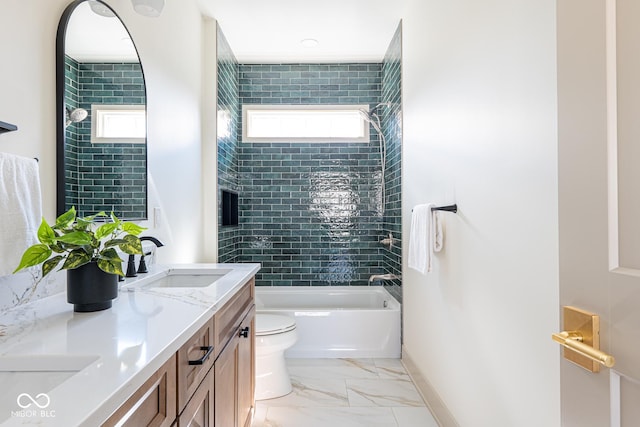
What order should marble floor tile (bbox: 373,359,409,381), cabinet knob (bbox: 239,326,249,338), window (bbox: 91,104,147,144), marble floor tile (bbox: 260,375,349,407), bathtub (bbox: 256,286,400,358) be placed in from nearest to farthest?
window (bbox: 91,104,147,144) → cabinet knob (bbox: 239,326,249,338) → marble floor tile (bbox: 260,375,349,407) → marble floor tile (bbox: 373,359,409,381) → bathtub (bbox: 256,286,400,358)

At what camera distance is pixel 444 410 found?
2.05m

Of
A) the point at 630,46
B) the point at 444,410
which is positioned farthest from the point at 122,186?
the point at 444,410

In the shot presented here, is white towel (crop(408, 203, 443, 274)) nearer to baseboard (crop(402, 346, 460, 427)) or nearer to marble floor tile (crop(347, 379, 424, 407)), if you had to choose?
baseboard (crop(402, 346, 460, 427))

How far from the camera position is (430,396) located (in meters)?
2.29

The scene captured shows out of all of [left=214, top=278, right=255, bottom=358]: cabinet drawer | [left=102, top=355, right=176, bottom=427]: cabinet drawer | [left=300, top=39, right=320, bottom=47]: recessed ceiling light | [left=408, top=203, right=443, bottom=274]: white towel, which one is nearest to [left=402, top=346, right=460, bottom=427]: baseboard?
[left=408, top=203, right=443, bottom=274]: white towel

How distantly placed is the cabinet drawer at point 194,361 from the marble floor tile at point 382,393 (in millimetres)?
1520

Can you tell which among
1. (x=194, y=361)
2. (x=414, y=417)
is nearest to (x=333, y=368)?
(x=414, y=417)

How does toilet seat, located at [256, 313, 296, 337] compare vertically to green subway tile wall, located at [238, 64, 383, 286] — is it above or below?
below

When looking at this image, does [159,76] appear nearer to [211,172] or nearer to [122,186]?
[122,186]

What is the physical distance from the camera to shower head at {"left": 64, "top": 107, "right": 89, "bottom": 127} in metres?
1.35

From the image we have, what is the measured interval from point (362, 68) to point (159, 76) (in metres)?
2.32

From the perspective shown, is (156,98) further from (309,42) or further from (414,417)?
(414,417)

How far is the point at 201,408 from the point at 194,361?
0.20 metres

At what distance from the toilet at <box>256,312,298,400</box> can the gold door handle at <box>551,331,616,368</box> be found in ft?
6.40
